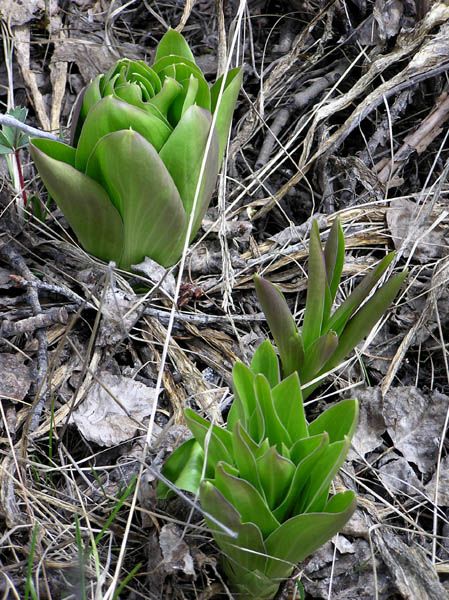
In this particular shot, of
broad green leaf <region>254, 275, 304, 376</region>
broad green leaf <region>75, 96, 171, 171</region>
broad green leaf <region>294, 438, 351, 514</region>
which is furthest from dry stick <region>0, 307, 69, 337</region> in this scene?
broad green leaf <region>294, 438, 351, 514</region>

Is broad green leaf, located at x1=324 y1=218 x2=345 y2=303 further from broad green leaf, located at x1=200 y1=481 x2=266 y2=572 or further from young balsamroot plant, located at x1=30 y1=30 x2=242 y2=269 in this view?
broad green leaf, located at x1=200 y1=481 x2=266 y2=572

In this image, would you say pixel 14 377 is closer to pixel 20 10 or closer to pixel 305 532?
pixel 305 532

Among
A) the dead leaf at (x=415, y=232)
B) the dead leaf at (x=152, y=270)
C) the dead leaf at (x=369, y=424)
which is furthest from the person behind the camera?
the dead leaf at (x=415, y=232)

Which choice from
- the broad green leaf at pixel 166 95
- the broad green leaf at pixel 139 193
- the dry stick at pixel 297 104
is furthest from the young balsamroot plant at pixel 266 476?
the dry stick at pixel 297 104

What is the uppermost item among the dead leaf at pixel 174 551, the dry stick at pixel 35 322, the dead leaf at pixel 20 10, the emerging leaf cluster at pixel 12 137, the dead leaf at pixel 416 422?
the dead leaf at pixel 20 10

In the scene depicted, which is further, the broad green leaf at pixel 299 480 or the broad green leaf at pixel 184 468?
the broad green leaf at pixel 184 468

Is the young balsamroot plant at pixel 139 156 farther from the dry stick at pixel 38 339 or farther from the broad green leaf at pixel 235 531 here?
the broad green leaf at pixel 235 531
